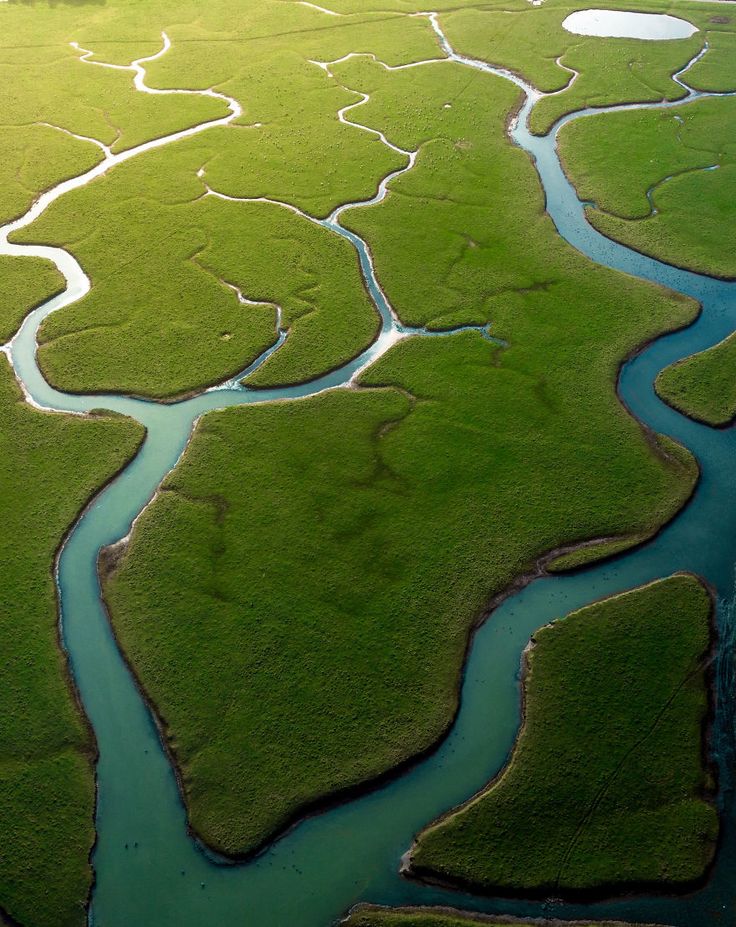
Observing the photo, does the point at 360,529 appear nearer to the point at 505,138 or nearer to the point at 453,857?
the point at 453,857

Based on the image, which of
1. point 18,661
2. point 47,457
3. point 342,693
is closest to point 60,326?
point 47,457

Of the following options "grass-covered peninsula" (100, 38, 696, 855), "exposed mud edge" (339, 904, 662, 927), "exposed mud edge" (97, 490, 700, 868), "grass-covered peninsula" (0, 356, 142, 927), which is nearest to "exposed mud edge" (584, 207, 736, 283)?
"grass-covered peninsula" (100, 38, 696, 855)

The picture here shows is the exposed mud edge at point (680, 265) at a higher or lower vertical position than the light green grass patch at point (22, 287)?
higher

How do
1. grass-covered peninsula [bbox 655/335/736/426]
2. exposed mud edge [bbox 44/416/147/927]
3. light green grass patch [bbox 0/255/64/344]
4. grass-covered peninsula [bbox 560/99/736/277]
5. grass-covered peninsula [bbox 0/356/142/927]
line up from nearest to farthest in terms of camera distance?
grass-covered peninsula [bbox 0/356/142/927] < exposed mud edge [bbox 44/416/147/927] < grass-covered peninsula [bbox 655/335/736/426] < light green grass patch [bbox 0/255/64/344] < grass-covered peninsula [bbox 560/99/736/277]

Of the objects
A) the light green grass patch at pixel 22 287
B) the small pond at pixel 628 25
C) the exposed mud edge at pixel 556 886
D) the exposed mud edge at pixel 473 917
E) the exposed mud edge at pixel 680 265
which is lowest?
the exposed mud edge at pixel 473 917

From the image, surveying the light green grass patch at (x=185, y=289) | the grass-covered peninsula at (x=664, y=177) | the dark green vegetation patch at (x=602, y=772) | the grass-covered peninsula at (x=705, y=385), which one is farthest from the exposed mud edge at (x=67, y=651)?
the grass-covered peninsula at (x=664, y=177)

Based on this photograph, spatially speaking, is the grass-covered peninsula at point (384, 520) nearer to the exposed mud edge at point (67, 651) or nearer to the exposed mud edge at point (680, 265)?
the exposed mud edge at point (67, 651)

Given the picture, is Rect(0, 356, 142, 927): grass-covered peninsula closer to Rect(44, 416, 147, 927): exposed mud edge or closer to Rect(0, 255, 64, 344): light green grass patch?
Rect(44, 416, 147, 927): exposed mud edge
